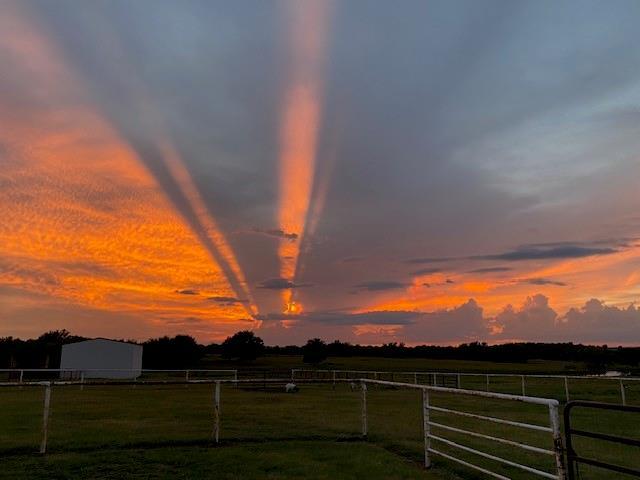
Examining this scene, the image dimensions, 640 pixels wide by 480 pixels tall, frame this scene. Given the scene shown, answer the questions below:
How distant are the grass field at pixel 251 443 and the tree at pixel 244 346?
84873 mm

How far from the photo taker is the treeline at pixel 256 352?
61.4 metres

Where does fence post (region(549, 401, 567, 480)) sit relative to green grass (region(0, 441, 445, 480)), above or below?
above

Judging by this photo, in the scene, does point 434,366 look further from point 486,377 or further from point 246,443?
point 246,443

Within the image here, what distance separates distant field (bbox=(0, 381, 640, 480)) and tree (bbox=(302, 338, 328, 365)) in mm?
81627

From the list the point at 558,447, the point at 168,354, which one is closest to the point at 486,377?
the point at 558,447

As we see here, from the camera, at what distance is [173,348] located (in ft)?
240

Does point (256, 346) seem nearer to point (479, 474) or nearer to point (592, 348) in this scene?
point (592, 348)

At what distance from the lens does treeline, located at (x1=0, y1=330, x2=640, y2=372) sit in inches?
2416

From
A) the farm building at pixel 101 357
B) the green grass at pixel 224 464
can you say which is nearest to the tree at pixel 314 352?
the farm building at pixel 101 357

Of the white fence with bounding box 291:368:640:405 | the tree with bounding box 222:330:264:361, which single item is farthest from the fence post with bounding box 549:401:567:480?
the tree with bounding box 222:330:264:361

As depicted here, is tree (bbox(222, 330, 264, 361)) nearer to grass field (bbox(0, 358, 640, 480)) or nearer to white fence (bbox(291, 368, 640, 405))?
white fence (bbox(291, 368, 640, 405))

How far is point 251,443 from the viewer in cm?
1109

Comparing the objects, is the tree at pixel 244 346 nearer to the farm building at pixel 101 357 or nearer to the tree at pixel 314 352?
the tree at pixel 314 352

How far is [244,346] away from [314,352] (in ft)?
46.6
